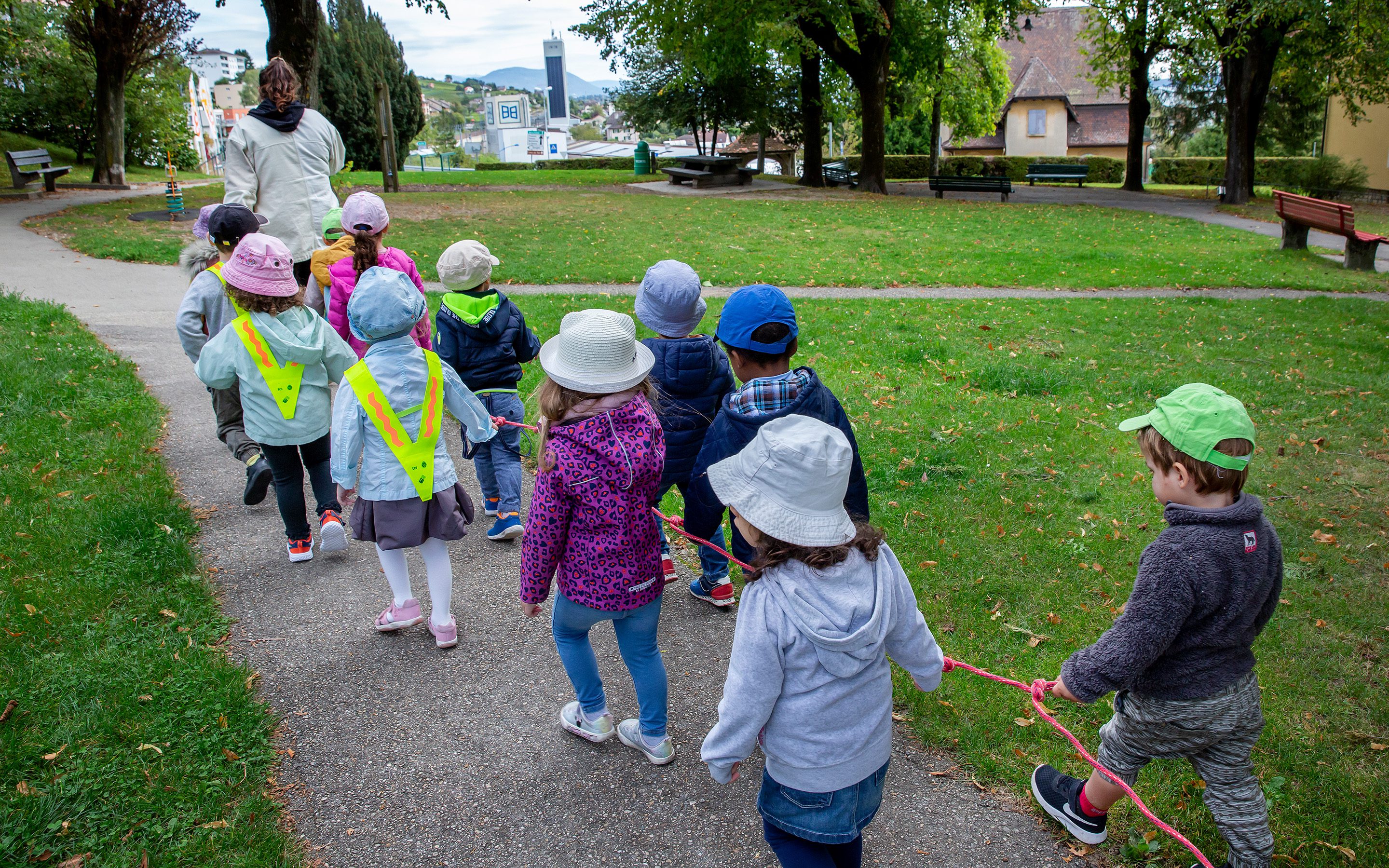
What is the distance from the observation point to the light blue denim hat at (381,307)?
3.57m

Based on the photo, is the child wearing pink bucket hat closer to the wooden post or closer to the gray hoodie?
the gray hoodie

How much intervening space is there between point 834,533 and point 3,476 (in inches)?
221

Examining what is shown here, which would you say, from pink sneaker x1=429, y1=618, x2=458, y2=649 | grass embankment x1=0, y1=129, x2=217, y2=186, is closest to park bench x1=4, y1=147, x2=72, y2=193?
grass embankment x1=0, y1=129, x2=217, y2=186

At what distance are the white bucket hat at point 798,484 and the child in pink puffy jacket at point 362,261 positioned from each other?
3358 millimetres

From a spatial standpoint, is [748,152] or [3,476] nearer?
[3,476]

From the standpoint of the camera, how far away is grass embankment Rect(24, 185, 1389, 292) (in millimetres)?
12492

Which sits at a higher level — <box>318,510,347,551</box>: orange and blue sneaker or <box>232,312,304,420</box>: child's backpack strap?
<box>232,312,304,420</box>: child's backpack strap

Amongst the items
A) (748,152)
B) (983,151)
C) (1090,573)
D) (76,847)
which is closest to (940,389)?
(1090,573)

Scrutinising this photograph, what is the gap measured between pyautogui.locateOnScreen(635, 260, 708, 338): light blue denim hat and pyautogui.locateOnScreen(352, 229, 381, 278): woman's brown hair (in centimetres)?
207

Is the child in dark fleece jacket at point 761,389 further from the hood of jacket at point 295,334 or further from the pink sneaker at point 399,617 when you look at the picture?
the hood of jacket at point 295,334

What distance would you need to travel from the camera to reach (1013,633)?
4.03 meters

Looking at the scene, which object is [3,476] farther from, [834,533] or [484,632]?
[834,533]

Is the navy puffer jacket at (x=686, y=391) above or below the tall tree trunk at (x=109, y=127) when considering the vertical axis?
below

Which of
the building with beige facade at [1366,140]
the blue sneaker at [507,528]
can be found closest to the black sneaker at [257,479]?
the blue sneaker at [507,528]
